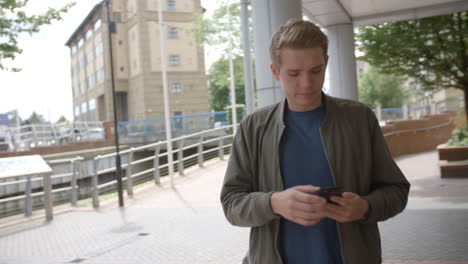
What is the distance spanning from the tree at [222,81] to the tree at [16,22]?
Result: 13.8 metres

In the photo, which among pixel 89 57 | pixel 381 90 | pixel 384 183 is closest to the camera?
pixel 384 183

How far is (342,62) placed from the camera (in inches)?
428

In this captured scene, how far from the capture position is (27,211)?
392 inches

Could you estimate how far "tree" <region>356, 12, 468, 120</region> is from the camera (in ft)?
42.2

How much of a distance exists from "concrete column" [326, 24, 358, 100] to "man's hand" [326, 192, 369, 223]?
9.56 metres

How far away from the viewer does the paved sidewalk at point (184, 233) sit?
18.5 ft

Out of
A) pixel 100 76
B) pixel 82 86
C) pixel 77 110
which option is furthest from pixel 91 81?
pixel 77 110

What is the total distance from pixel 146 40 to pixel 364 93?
2954cm

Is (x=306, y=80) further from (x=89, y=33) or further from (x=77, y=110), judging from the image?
(x=77, y=110)

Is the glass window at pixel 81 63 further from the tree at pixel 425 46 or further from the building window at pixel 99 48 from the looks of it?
the tree at pixel 425 46

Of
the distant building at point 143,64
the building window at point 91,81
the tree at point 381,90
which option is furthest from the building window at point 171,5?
the tree at point 381,90

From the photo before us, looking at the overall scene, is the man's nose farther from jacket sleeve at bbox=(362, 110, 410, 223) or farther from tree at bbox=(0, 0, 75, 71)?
tree at bbox=(0, 0, 75, 71)

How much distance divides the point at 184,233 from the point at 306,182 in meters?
5.90

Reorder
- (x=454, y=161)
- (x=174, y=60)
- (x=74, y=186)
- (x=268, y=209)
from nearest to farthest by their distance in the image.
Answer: (x=268, y=209) < (x=454, y=161) < (x=74, y=186) < (x=174, y=60)
